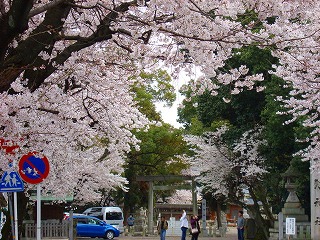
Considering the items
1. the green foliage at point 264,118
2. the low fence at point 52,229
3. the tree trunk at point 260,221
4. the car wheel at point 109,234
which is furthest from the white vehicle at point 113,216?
the low fence at point 52,229

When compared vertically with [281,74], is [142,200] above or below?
below

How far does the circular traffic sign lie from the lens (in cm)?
1021

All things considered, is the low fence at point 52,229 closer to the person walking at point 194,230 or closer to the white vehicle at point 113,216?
the person walking at point 194,230

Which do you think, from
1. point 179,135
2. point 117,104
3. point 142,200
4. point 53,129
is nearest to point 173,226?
point 179,135

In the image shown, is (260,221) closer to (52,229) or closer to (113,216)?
(52,229)

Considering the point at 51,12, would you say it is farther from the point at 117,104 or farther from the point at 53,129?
the point at 117,104

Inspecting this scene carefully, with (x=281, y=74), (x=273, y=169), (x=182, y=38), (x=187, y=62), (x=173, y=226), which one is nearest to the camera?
(x=182, y=38)

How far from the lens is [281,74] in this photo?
50.3ft

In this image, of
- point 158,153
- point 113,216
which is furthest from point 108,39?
point 158,153

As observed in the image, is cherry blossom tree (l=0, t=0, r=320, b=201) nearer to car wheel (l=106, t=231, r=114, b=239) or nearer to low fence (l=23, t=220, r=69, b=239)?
low fence (l=23, t=220, r=69, b=239)

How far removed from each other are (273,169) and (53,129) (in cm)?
2000

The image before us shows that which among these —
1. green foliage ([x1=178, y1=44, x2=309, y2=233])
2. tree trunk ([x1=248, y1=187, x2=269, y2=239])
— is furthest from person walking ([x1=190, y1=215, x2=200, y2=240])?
green foliage ([x1=178, y1=44, x2=309, y2=233])

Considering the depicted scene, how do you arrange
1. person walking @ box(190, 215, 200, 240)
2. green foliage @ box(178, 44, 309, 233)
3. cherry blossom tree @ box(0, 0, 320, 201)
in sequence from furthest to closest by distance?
person walking @ box(190, 215, 200, 240), green foliage @ box(178, 44, 309, 233), cherry blossom tree @ box(0, 0, 320, 201)

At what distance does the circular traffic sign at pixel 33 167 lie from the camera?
1021cm
